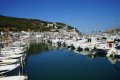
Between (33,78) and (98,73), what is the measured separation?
10018 millimetres

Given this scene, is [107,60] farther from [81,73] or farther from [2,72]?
[2,72]

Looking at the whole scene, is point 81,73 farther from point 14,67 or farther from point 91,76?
point 14,67

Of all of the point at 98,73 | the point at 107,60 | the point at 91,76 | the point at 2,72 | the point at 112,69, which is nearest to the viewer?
the point at 2,72

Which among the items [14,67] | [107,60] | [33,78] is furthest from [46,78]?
[107,60]

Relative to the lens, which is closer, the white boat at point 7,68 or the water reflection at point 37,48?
the white boat at point 7,68

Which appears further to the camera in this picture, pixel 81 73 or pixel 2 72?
pixel 81 73

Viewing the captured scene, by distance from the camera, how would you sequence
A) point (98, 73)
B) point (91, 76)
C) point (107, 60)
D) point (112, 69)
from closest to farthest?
point (91, 76) → point (98, 73) → point (112, 69) → point (107, 60)

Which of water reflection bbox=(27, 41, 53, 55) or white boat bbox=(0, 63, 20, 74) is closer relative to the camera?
white boat bbox=(0, 63, 20, 74)

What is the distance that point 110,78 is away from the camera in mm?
29172

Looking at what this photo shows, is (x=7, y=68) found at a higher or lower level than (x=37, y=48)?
lower

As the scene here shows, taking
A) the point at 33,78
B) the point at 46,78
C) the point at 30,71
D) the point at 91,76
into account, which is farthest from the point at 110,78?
the point at 30,71

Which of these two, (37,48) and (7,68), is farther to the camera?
(37,48)

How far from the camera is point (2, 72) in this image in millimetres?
28406

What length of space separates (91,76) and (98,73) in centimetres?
245
